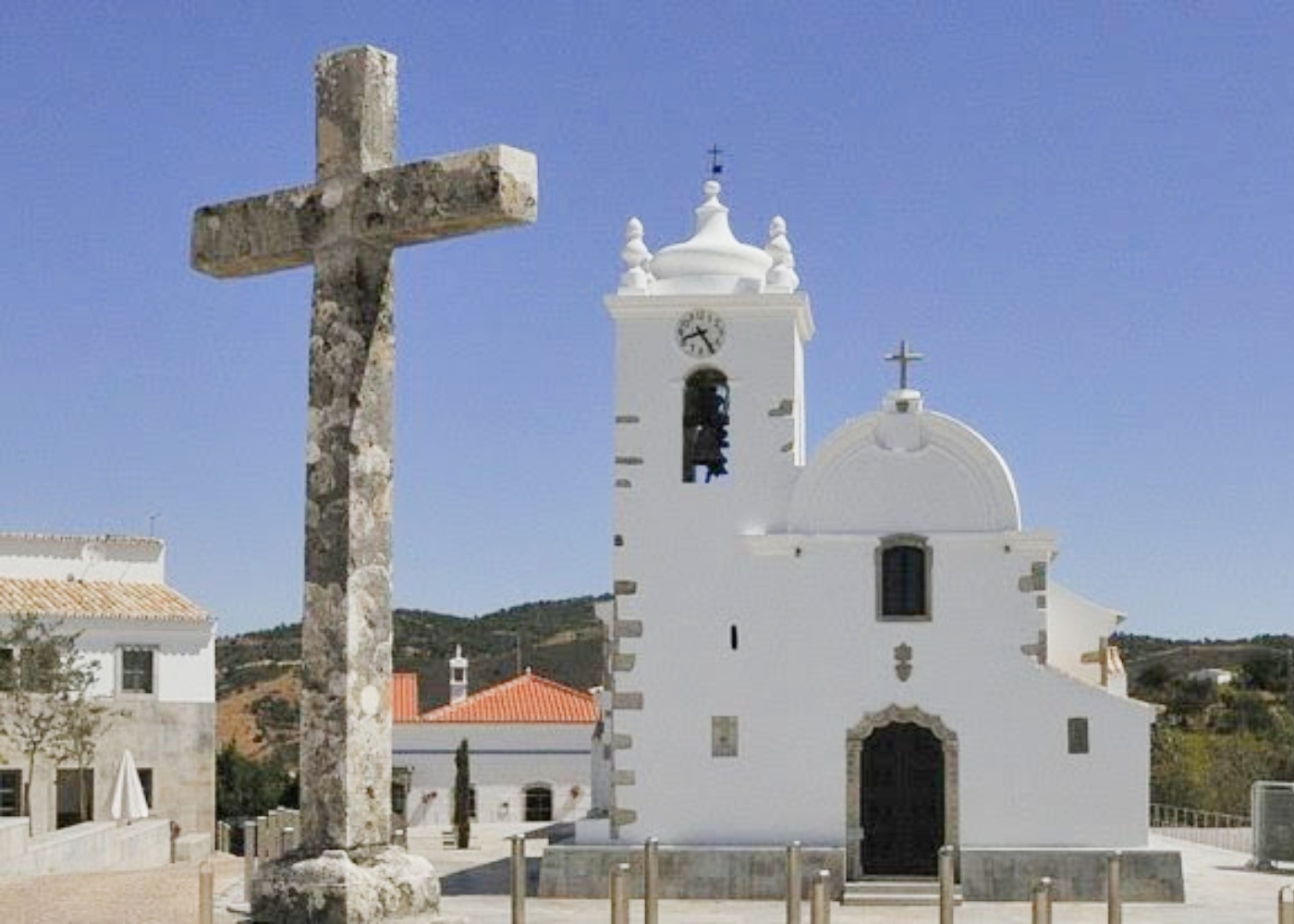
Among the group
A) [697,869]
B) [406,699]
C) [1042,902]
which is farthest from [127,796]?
[1042,902]

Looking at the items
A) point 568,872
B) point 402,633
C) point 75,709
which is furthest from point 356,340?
point 402,633

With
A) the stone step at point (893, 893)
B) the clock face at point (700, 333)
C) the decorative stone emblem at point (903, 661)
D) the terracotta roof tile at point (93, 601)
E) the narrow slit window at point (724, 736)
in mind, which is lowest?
the stone step at point (893, 893)

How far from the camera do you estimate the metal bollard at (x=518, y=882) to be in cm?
1838

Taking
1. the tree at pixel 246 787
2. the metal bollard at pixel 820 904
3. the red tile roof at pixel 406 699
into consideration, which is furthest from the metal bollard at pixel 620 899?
the tree at pixel 246 787

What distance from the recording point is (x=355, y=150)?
8289 millimetres

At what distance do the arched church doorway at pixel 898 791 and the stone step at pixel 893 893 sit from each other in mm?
239

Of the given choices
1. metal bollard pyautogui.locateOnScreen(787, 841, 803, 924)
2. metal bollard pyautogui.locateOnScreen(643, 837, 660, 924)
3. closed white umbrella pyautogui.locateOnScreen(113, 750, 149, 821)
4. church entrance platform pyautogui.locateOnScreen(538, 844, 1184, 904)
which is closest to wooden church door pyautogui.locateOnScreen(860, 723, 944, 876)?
church entrance platform pyautogui.locateOnScreen(538, 844, 1184, 904)

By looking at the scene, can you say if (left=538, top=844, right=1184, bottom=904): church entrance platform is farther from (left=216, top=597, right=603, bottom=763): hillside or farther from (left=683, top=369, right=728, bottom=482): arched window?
(left=216, top=597, right=603, bottom=763): hillside

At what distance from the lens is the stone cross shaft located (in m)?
7.89

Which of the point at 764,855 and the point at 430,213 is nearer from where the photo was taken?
the point at 430,213

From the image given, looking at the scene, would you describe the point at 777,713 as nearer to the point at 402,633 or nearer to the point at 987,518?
the point at 987,518

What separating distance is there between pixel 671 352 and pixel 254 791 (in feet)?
74.9

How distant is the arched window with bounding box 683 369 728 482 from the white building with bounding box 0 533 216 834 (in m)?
12.7

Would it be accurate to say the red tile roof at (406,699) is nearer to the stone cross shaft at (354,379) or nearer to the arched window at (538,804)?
the arched window at (538,804)
